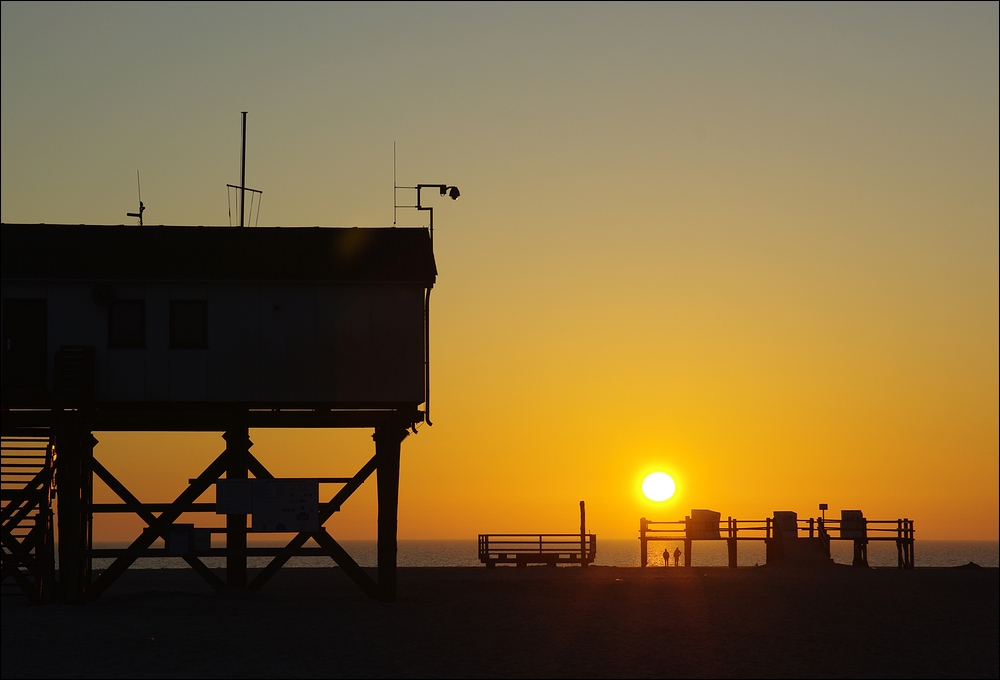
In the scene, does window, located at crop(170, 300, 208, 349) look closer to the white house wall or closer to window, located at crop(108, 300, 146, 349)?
the white house wall

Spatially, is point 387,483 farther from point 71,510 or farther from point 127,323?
point 71,510

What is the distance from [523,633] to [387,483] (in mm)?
5677

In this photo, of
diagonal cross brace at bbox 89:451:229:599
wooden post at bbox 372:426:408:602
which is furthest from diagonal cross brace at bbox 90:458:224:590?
wooden post at bbox 372:426:408:602

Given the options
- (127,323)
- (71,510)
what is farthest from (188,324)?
(71,510)

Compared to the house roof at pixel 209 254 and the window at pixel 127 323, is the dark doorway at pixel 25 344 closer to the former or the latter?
the house roof at pixel 209 254

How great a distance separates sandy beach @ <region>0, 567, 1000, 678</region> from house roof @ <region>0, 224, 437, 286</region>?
734 centimetres

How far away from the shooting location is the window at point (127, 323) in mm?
28906

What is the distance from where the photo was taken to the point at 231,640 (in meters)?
24.0

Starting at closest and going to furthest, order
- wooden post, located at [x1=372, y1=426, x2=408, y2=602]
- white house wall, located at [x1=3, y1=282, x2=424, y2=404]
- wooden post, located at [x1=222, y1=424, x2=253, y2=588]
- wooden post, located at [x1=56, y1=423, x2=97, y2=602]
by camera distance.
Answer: wooden post, located at [x1=56, y1=423, x2=97, y2=602]
white house wall, located at [x1=3, y1=282, x2=424, y2=404]
wooden post, located at [x1=372, y1=426, x2=408, y2=602]
wooden post, located at [x1=222, y1=424, x2=253, y2=588]

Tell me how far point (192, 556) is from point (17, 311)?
22.2ft

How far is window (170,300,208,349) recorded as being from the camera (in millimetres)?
28938

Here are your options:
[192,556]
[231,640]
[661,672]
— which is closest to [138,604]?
[192,556]

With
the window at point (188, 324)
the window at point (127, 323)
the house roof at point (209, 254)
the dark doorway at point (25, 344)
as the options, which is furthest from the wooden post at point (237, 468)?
the dark doorway at point (25, 344)

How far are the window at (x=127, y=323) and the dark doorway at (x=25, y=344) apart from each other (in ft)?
4.85
